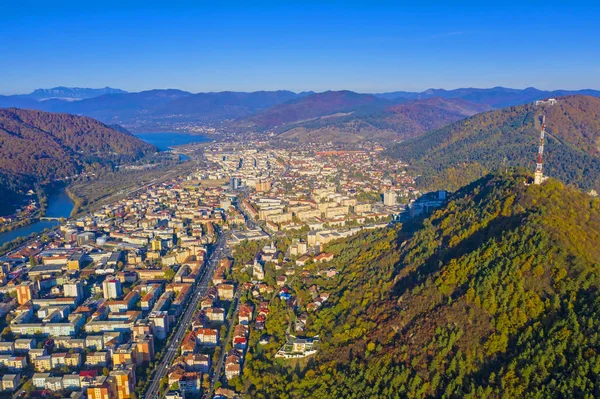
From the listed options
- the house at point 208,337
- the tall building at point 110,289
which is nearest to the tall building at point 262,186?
the tall building at point 110,289

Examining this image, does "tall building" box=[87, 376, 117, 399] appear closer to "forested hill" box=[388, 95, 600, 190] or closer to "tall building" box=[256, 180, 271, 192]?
"tall building" box=[256, 180, 271, 192]

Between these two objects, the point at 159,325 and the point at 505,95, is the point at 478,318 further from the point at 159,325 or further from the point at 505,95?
the point at 505,95

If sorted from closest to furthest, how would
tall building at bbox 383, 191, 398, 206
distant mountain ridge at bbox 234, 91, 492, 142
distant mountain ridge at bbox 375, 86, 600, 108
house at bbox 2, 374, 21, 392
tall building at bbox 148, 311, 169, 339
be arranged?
house at bbox 2, 374, 21, 392 < tall building at bbox 148, 311, 169, 339 < tall building at bbox 383, 191, 398, 206 < distant mountain ridge at bbox 234, 91, 492, 142 < distant mountain ridge at bbox 375, 86, 600, 108

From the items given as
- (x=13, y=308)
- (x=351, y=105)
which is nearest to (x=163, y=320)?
(x=13, y=308)

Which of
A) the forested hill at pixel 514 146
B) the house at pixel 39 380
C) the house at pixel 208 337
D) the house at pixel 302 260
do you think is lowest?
the house at pixel 39 380

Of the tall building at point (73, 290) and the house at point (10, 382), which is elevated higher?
the tall building at point (73, 290)

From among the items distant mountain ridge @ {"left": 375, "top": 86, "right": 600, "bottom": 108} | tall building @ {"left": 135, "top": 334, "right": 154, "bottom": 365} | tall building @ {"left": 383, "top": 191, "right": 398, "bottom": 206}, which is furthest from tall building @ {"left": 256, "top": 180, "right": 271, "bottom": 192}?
distant mountain ridge @ {"left": 375, "top": 86, "right": 600, "bottom": 108}

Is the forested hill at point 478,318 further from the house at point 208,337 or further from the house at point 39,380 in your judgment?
the house at point 39,380

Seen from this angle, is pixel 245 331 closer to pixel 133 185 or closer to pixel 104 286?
pixel 104 286
